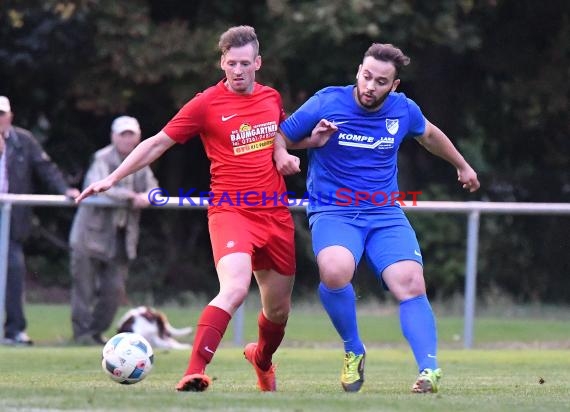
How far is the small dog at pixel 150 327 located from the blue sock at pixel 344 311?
4745mm

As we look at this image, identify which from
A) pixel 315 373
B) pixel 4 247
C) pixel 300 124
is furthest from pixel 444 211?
pixel 300 124

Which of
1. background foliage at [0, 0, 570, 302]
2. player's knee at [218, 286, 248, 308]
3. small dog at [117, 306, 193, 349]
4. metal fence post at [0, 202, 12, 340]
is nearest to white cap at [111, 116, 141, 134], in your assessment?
metal fence post at [0, 202, 12, 340]

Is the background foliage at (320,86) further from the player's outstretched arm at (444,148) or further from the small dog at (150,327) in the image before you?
the player's outstretched arm at (444,148)

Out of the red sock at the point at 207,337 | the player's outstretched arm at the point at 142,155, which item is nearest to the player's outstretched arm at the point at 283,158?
the player's outstretched arm at the point at 142,155

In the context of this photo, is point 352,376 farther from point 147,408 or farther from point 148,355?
point 147,408

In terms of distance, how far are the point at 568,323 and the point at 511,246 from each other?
166 centimetres

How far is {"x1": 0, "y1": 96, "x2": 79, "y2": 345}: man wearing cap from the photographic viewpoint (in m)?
12.5

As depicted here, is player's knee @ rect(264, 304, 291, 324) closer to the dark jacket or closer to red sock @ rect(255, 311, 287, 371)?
Result: red sock @ rect(255, 311, 287, 371)

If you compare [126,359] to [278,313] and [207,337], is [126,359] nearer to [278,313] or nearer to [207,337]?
[207,337]

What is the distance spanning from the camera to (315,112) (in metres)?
8.05

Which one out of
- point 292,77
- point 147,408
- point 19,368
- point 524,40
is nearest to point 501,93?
point 524,40

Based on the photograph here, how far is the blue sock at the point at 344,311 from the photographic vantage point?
788cm

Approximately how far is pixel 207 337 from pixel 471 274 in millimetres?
6608

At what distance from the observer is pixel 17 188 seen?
1291 centimetres
